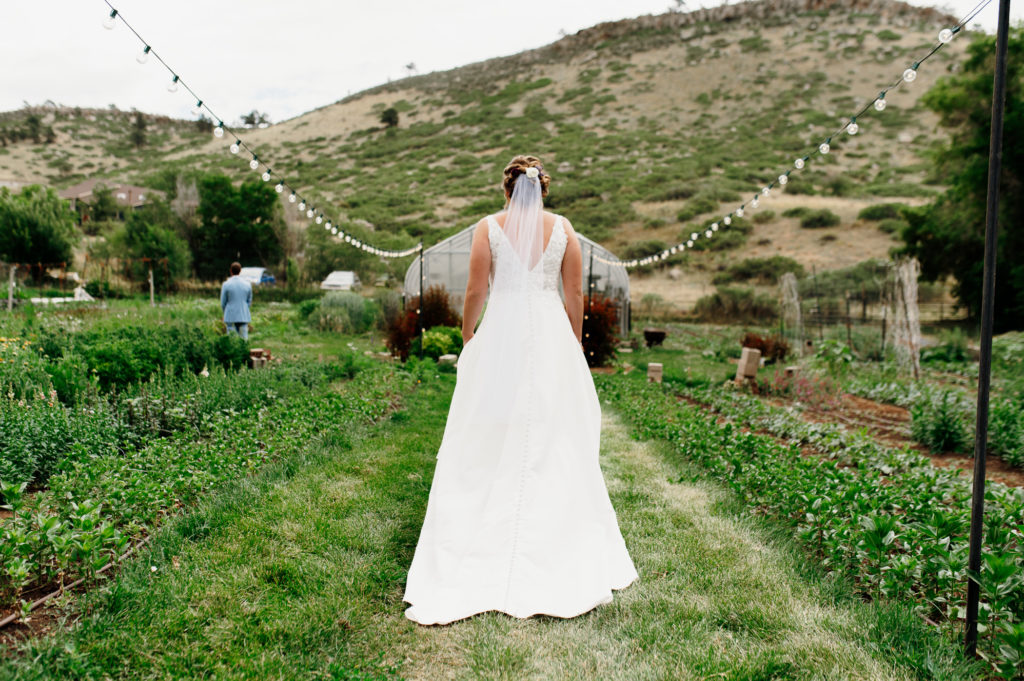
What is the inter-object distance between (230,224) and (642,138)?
28.7 metres

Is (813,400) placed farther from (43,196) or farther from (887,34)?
(887,34)

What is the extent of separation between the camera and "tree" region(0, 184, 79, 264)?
951 inches

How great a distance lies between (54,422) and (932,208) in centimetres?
2250

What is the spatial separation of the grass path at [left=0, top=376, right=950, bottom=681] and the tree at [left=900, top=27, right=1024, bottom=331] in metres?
16.4

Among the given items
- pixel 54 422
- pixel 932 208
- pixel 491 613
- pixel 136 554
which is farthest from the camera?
pixel 932 208

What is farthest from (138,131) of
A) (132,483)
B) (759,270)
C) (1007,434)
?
(1007,434)

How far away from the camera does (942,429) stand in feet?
19.4

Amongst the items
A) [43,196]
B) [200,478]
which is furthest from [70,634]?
[43,196]

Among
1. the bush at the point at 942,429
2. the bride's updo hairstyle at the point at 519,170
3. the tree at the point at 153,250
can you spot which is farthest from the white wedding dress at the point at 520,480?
the tree at the point at 153,250

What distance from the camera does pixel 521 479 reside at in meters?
3.15

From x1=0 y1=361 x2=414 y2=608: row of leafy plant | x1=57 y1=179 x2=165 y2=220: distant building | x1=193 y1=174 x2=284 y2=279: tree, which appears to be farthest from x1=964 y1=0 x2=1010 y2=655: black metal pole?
x1=57 y1=179 x2=165 y2=220: distant building

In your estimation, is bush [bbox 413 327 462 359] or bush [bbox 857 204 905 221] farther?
bush [bbox 857 204 905 221]

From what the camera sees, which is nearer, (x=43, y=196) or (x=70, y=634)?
(x=70, y=634)

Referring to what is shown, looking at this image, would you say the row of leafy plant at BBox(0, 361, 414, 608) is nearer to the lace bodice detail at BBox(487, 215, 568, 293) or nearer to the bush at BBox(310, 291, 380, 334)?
the lace bodice detail at BBox(487, 215, 568, 293)
